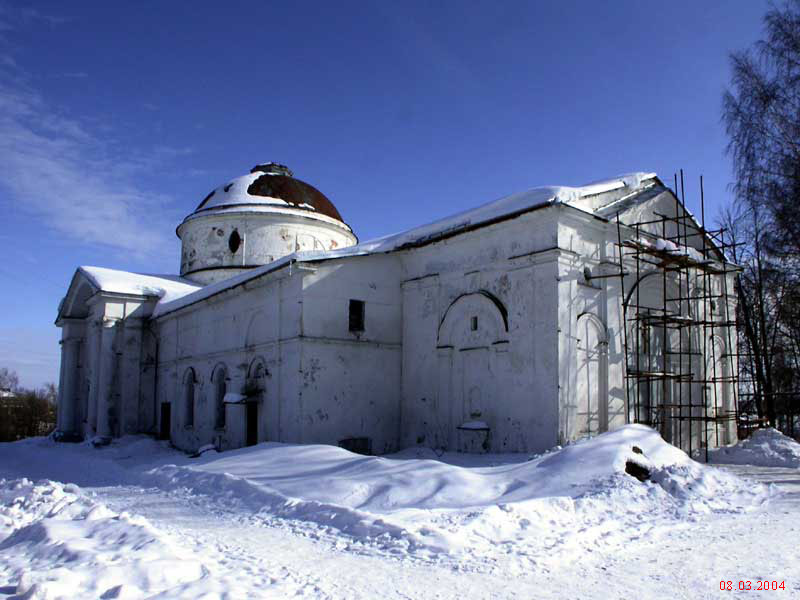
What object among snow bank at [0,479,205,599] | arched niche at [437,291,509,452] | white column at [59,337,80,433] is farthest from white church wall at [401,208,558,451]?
white column at [59,337,80,433]

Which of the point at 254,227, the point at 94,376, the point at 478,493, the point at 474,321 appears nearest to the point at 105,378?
the point at 94,376

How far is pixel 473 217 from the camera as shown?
653 inches

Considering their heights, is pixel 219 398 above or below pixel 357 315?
below

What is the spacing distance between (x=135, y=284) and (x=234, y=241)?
4131 millimetres

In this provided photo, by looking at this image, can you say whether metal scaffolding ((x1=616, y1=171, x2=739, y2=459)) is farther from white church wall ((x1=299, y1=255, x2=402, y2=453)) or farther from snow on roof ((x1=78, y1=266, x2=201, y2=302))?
snow on roof ((x1=78, y1=266, x2=201, y2=302))

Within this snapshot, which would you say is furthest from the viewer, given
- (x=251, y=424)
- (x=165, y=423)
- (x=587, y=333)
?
(x=165, y=423)

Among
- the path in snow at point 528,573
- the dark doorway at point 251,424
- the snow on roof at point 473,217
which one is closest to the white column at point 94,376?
the snow on roof at point 473,217

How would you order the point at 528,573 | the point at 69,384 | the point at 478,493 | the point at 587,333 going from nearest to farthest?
the point at 528,573 → the point at 478,493 → the point at 587,333 → the point at 69,384

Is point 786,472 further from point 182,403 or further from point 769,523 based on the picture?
point 182,403

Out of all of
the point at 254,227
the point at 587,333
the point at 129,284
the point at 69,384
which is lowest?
the point at 69,384

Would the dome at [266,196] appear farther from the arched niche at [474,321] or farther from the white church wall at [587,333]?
the white church wall at [587,333]

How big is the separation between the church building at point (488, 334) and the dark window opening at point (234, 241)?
16.5ft

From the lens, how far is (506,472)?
10234mm

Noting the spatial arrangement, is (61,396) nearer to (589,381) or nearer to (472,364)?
(472,364)
